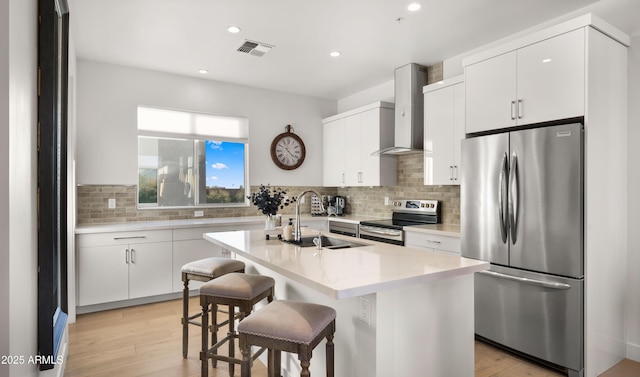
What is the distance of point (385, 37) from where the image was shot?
3.54 meters

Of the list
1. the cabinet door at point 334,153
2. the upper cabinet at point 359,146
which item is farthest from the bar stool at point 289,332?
the cabinet door at point 334,153

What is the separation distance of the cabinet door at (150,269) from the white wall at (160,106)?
906mm

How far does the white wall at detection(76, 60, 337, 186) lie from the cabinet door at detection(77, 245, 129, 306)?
2.88ft

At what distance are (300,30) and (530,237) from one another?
262 cm

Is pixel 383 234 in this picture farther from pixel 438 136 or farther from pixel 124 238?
pixel 124 238

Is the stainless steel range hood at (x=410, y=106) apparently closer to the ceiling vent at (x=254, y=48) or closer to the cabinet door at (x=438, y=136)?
the cabinet door at (x=438, y=136)

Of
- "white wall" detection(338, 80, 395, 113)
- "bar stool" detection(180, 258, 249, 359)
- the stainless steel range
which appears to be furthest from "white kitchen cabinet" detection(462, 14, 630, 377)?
"bar stool" detection(180, 258, 249, 359)

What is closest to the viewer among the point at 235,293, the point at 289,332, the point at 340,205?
the point at 289,332

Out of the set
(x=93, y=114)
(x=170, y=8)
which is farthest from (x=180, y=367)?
(x=93, y=114)

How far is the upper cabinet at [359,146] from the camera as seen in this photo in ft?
15.8

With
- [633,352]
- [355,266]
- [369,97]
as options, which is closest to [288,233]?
[355,266]

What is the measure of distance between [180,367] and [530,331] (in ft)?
8.57

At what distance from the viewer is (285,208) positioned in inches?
220
